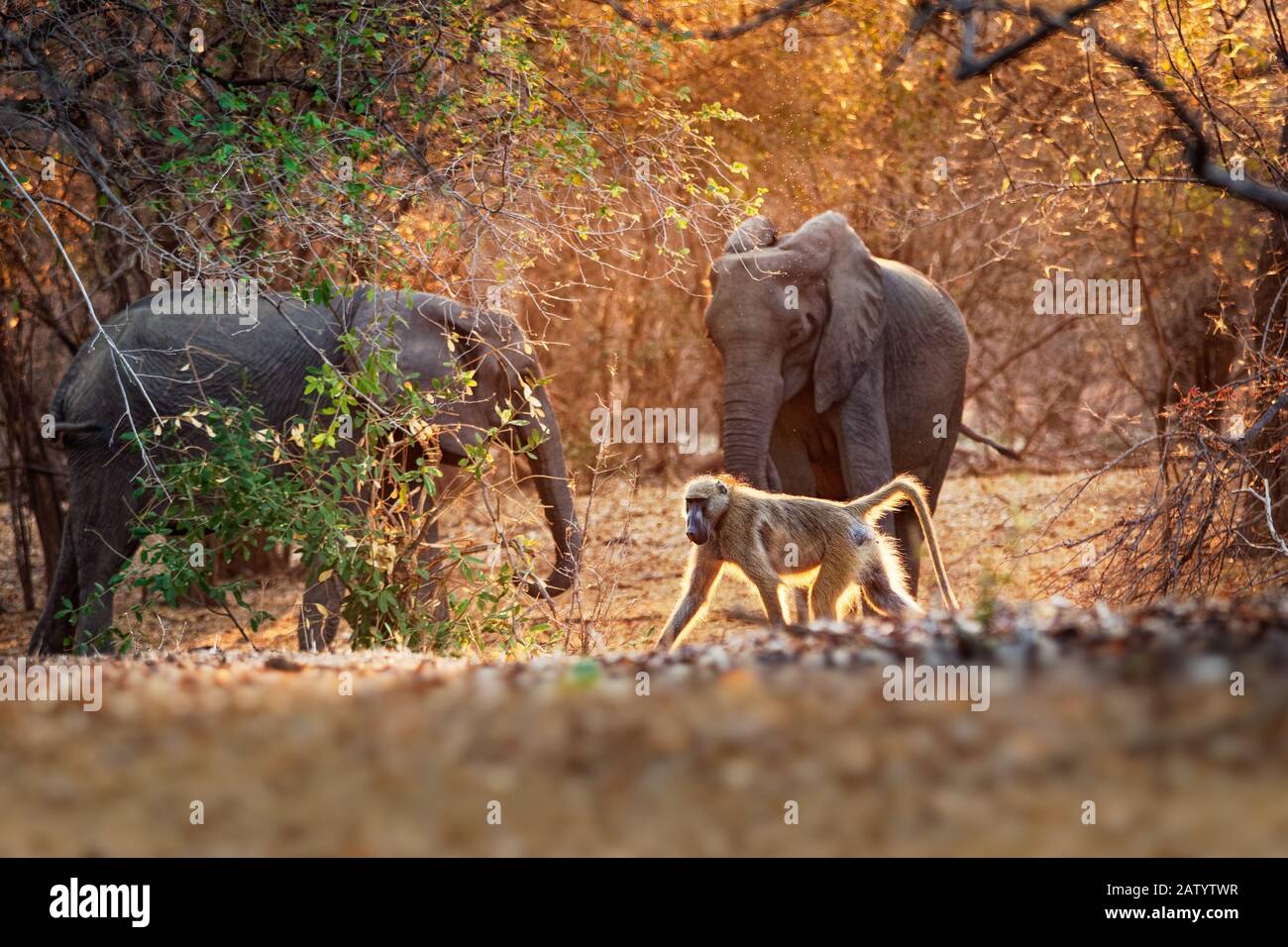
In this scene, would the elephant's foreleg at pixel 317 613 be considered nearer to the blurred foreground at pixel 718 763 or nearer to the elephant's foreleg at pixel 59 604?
the elephant's foreleg at pixel 59 604

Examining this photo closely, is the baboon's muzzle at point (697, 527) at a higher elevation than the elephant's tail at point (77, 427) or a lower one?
lower

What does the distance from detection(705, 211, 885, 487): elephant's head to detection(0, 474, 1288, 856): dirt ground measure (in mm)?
5066

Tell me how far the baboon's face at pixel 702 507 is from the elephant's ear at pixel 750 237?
10.8 ft

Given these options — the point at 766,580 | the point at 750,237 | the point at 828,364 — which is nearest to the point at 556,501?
the point at 828,364

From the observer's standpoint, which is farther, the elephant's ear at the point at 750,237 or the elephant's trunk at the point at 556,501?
the elephant's ear at the point at 750,237

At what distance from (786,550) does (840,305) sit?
340cm

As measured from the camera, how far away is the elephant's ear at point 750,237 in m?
10.2

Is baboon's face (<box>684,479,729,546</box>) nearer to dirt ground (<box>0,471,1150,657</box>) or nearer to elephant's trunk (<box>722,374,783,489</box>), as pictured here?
dirt ground (<box>0,471,1150,657</box>)

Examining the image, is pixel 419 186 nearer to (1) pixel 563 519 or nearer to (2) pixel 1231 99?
(1) pixel 563 519

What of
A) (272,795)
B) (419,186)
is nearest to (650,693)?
(272,795)

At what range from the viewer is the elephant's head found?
988 cm

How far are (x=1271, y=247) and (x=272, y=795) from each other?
9.29 metres

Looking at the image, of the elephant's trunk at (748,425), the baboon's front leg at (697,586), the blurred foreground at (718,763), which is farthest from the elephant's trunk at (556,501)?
the blurred foreground at (718,763)

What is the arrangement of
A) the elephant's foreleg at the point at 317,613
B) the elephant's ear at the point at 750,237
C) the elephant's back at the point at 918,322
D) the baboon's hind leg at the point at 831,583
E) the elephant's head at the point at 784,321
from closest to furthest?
1. the baboon's hind leg at the point at 831,583
2. the elephant's foreleg at the point at 317,613
3. the elephant's head at the point at 784,321
4. the elephant's ear at the point at 750,237
5. the elephant's back at the point at 918,322
